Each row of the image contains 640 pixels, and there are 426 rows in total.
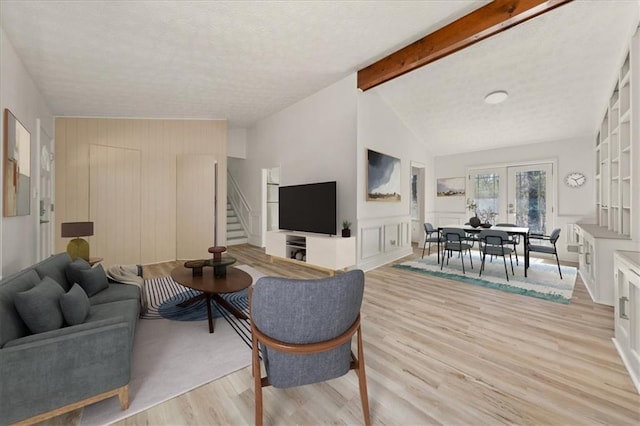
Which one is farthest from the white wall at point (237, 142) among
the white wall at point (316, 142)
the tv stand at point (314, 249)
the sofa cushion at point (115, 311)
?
the sofa cushion at point (115, 311)

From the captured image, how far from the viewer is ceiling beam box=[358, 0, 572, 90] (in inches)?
104

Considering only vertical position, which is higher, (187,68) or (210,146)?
(187,68)

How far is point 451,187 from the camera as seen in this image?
708 centimetres

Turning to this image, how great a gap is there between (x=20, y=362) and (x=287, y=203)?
4.21m

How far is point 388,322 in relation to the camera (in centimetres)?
264

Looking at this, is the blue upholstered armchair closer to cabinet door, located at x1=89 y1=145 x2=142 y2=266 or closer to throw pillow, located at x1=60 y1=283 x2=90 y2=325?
throw pillow, located at x1=60 y1=283 x2=90 y2=325

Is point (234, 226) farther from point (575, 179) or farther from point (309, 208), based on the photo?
point (575, 179)

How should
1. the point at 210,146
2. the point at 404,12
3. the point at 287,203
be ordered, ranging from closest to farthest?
1. the point at 404,12
2. the point at 287,203
3. the point at 210,146

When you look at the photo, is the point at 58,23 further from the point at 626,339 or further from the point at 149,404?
the point at 626,339

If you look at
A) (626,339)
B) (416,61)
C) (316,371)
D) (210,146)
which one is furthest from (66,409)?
(210,146)

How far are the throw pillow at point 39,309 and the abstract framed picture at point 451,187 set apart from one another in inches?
302

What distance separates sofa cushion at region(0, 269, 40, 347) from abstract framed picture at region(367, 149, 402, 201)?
4124 mm

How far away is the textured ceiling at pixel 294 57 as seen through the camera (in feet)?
8.68

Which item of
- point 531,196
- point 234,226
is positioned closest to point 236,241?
point 234,226
